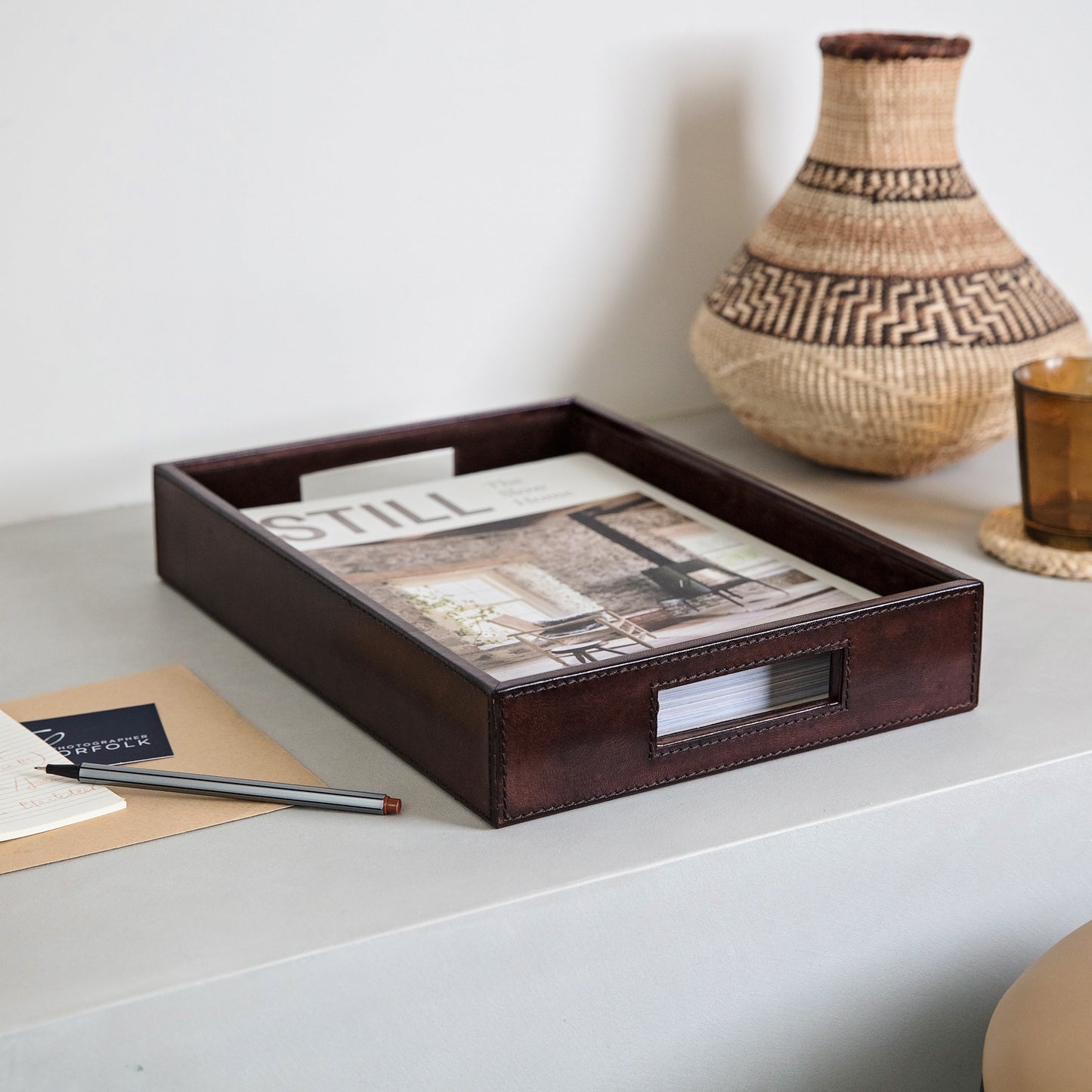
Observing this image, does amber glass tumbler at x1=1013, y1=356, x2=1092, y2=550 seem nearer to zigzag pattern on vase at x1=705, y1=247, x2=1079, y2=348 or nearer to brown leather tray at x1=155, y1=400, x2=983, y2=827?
zigzag pattern on vase at x1=705, y1=247, x2=1079, y2=348

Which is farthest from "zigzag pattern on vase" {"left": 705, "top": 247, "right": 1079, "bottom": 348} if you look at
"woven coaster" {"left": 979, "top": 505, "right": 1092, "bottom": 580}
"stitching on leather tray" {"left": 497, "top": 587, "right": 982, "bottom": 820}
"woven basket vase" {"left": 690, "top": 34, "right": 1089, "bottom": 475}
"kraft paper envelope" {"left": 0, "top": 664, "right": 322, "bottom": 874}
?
"kraft paper envelope" {"left": 0, "top": 664, "right": 322, "bottom": 874}

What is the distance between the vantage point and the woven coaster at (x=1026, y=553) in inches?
35.7

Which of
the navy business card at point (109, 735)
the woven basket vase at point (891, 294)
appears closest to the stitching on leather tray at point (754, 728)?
the navy business card at point (109, 735)

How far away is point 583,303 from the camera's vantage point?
3.92ft

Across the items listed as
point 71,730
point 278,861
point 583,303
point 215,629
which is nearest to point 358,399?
point 583,303

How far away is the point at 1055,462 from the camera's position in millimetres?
898

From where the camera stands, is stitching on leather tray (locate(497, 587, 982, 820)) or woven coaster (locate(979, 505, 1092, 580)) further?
woven coaster (locate(979, 505, 1092, 580))

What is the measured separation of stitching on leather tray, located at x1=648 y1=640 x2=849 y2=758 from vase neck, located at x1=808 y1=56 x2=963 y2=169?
0.46m

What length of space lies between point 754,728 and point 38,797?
0.32 m

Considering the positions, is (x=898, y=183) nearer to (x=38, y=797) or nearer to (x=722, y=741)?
(x=722, y=741)

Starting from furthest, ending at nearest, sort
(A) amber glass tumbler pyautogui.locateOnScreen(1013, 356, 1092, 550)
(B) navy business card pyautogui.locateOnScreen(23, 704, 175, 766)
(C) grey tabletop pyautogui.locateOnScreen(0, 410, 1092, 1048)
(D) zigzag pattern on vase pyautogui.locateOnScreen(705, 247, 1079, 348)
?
(D) zigzag pattern on vase pyautogui.locateOnScreen(705, 247, 1079, 348) < (A) amber glass tumbler pyautogui.locateOnScreen(1013, 356, 1092, 550) < (B) navy business card pyautogui.locateOnScreen(23, 704, 175, 766) < (C) grey tabletop pyautogui.locateOnScreen(0, 410, 1092, 1048)

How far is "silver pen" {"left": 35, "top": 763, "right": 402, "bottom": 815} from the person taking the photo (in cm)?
Result: 65

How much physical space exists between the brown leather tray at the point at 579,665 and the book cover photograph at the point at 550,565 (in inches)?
0.8

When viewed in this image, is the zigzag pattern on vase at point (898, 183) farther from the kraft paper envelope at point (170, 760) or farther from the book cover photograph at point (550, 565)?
the kraft paper envelope at point (170, 760)
